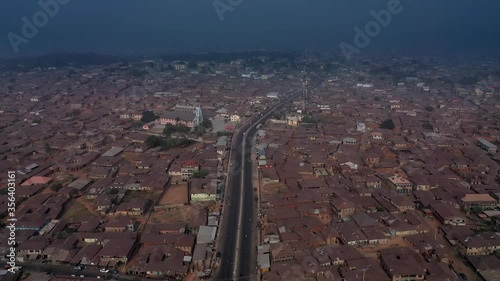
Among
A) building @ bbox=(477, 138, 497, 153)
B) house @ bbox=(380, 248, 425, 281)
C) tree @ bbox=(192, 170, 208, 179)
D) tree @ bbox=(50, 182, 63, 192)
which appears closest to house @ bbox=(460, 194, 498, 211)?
house @ bbox=(380, 248, 425, 281)

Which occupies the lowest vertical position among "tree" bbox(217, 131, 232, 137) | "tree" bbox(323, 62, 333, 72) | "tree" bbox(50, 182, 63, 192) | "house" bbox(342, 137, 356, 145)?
"tree" bbox(50, 182, 63, 192)

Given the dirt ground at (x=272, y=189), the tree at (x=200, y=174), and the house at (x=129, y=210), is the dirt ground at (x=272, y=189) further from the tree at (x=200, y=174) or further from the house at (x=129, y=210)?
the house at (x=129, y=210)

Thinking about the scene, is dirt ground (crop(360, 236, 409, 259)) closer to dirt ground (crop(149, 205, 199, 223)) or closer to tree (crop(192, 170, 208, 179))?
dirt ground (crop(149, 205, 199, 223))

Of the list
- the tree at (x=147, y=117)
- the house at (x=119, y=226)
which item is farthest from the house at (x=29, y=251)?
the tree at (x=147, y=117)

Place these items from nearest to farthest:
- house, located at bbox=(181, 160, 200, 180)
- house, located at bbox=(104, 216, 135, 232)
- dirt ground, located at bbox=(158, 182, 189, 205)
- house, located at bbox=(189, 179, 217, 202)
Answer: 1. house, located at bbox=(104, 216, 135, 232)
2. dirt ground, located at bbox=(158, 182, 189, 205)
3. house, located at bbox=(189, 179, 217, 202)
4. house, located at bbox=(181, 160, 200, 180)

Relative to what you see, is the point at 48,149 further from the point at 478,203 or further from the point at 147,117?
the point at 478,203

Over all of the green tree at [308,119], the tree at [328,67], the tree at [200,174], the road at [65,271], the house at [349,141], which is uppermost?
the tree at [328,67]

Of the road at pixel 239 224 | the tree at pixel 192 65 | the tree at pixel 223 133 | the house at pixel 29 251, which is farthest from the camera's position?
the tree at pixel 192 65
